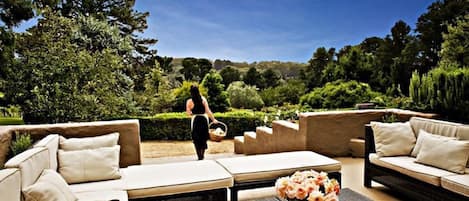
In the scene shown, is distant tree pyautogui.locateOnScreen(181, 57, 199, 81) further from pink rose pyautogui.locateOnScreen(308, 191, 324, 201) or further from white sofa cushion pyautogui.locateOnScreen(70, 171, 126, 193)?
pink rose pyautogui.locateOnScreen(308, 191, 324, 201)

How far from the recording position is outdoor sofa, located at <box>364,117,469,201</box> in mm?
3090

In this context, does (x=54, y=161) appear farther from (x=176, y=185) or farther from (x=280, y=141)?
(x=280, y=141)

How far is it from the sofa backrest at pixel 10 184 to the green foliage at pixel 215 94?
8268 millimetres

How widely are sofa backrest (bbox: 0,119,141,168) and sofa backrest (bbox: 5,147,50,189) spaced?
0.98 m

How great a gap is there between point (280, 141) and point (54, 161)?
11.7 feet

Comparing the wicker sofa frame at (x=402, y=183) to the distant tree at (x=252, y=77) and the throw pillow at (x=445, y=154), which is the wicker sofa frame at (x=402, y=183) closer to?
the throw pillow at (x=445, y=154)

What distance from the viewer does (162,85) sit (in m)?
10.5

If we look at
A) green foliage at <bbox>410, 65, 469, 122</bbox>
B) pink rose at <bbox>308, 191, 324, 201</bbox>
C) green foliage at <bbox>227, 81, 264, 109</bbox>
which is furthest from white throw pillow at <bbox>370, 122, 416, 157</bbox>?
green foliage at <bbox>227, 81, 264, 109</bbox>

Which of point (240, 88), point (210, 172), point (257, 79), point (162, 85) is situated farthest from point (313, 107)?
point (210, 172)

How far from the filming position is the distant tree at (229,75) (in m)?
A: 12.8

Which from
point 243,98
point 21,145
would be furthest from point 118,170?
point 243,98

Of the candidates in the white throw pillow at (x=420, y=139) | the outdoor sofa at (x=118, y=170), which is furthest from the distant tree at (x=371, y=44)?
the outdoor sofa at (x=118, y=170)

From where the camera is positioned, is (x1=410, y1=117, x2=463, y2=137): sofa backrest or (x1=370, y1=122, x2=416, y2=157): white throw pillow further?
(x1=370, y1=122, x2=416, y2=157): white throw pillow

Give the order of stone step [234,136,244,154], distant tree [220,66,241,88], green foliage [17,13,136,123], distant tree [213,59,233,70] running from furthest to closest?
distant tree [213,59,233,70] → distant tree [220,66,241,88] → green foliage [17,13,136,123] → stone step [234,136,244,154]
